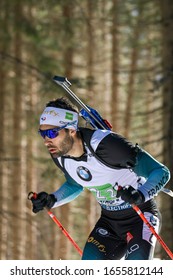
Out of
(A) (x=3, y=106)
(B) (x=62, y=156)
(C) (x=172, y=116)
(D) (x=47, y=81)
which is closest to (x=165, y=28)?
(C) (x=172, y=116)

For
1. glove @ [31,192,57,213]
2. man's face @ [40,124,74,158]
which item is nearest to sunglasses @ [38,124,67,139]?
man's face @ [40,124,74,158]

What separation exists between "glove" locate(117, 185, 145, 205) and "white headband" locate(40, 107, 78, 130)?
2.83 feet

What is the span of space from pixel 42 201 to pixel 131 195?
116 cm

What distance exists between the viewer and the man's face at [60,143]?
20.0 feet

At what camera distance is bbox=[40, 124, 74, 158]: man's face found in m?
6.11

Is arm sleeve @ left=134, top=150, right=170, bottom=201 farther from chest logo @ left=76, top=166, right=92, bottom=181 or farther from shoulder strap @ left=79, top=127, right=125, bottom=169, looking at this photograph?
chest logo @ left=76, top=166, right=92, bottom=181

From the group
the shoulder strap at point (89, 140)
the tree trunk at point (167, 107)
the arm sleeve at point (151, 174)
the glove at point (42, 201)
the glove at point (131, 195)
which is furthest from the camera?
the tree trunk at point (167, 107)

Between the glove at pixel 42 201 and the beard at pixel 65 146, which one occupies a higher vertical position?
the beard at pixel 65 146

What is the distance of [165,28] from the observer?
1053cm

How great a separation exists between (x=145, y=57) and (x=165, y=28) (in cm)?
1851

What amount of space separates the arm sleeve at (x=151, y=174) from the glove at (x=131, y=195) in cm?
7

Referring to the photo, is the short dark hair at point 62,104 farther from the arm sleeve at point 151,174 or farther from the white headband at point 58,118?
the arm sleeve at point 151,174

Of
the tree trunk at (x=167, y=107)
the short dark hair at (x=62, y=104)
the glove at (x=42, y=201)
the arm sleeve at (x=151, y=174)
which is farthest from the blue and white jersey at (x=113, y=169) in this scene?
the tree trunk at (x=167, y=107)
